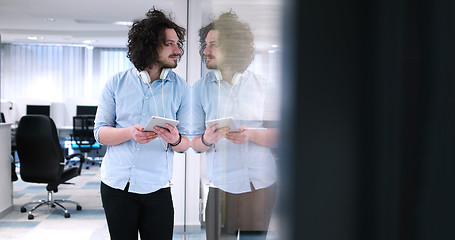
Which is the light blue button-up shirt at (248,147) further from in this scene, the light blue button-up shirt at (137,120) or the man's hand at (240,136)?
the light blue button-up shirt at (137,120)

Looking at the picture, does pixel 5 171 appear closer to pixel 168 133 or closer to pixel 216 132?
pixel 168 133

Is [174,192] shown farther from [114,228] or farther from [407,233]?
[407,233]

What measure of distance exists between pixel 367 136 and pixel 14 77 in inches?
366

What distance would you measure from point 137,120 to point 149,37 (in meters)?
0.30

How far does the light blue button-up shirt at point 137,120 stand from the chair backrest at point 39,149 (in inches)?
85.2

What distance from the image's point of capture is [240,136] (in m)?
0.15

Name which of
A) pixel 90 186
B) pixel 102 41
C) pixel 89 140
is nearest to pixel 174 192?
pixel 90 186

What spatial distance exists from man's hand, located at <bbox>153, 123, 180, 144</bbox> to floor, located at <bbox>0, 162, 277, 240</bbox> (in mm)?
1961

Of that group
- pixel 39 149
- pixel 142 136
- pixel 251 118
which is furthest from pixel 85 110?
pixel 251 118

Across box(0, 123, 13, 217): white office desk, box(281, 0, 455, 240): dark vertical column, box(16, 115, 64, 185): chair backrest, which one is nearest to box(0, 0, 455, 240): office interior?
box(281, 0, 455, 240): dark vertical column

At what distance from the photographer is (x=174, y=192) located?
2670mm

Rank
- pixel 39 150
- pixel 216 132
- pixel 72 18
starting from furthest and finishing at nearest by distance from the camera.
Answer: pixel 72 18 → pixel 39 150 → pixel 216 132

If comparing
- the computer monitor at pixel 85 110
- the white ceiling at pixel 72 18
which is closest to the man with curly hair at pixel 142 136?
the white ceiling at pixel 72 18

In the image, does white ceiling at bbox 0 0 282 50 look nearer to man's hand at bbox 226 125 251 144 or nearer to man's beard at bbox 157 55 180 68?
man's beard at bbox 157 55 180 68
